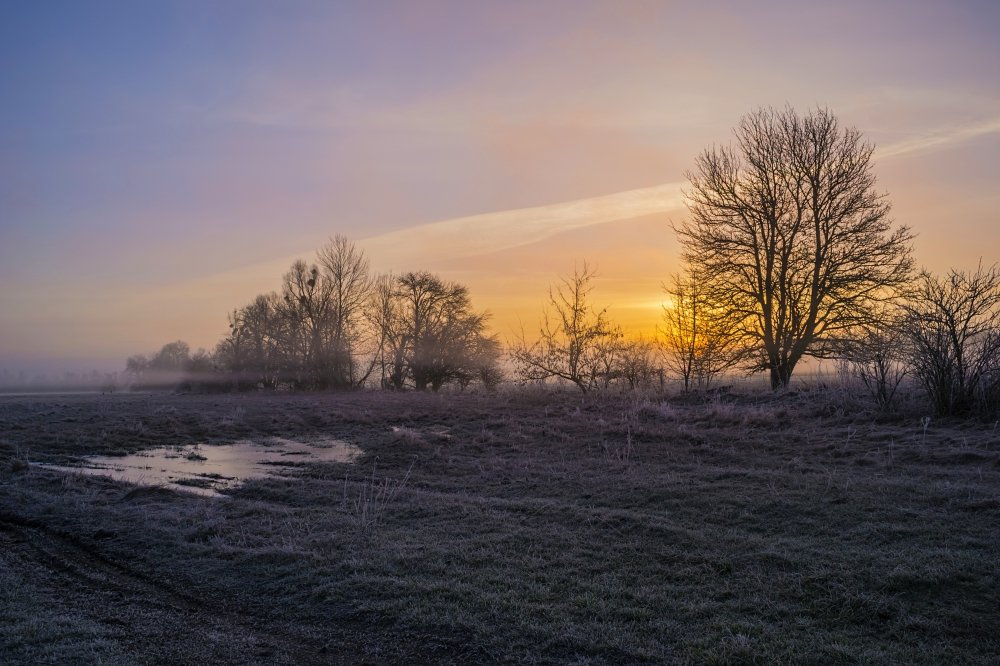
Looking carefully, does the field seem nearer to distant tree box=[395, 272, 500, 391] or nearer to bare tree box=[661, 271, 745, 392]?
bare tree box=[661, 271, 745, 392]

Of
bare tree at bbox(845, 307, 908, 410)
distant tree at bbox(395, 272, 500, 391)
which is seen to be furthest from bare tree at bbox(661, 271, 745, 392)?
distant tree at bbox(395, 272, 500, 391)

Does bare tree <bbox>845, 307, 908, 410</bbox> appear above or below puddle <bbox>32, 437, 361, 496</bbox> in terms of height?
above

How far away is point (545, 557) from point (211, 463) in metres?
10.5

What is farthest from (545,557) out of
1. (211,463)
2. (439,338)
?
(439,338)

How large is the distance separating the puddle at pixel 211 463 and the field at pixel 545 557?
0.83 meters

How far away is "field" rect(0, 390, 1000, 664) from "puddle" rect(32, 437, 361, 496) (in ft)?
2.72

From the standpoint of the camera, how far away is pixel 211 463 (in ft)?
49.8

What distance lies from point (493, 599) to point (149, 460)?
1251 cm

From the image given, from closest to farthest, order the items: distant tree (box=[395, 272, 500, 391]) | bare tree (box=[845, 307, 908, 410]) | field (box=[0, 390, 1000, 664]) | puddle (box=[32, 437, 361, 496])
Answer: field (box=[0, 390, 1000, 664])
puddle (box=[32, 437, 361, 496])
bare tree (box=[845, 307, 908, 410])
distant tree (box=[395, 272, 500, 391])

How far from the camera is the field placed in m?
5.34

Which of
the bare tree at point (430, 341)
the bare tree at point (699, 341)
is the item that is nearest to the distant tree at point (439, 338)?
the bare tree at point (430, 341)

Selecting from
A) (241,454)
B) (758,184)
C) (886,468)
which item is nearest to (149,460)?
(241,454)

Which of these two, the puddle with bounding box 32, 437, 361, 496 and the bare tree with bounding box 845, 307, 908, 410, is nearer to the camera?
the puddle with bounding box 32, 437, 361, 496

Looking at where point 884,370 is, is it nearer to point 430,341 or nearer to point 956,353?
point 956,353
